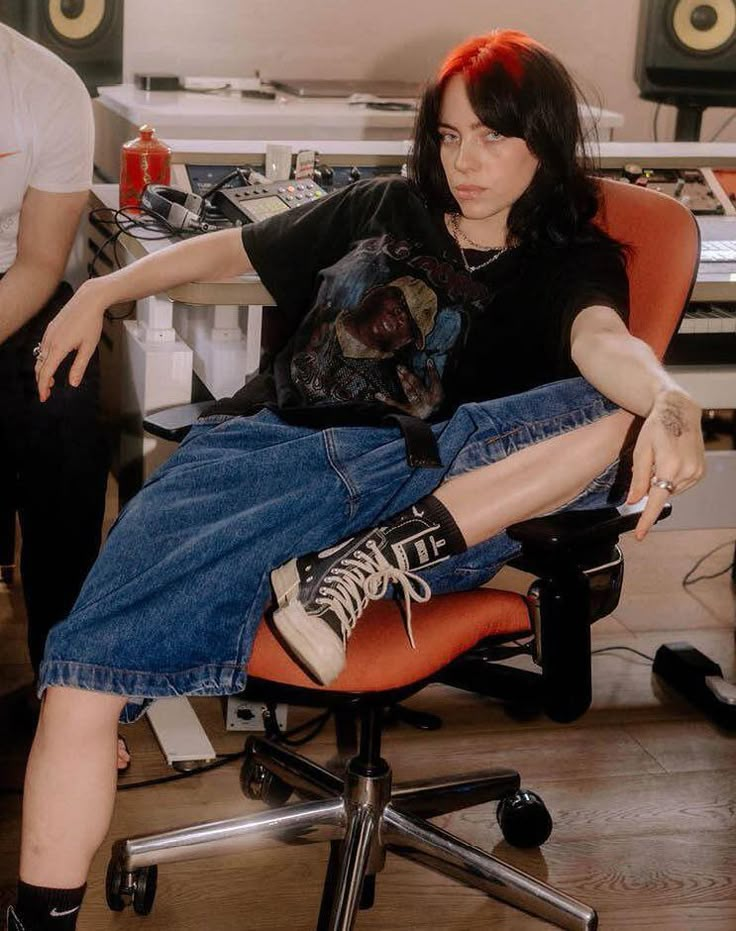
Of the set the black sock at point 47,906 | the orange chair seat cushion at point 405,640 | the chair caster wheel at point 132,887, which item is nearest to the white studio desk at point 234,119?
the orange chair seat cushion at point 405,640

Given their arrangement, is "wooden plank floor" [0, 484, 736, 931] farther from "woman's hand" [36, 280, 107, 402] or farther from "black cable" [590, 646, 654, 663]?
"woman's hand" [36, 280, 107, 402]

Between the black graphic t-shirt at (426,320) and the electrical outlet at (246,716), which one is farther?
the electrical outlet at (246,716)

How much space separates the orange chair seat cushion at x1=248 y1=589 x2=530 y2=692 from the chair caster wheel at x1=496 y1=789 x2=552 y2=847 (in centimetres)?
→ 45

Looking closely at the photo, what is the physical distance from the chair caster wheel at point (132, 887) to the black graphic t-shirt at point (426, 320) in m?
0.60

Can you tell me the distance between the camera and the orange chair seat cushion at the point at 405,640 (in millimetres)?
1468

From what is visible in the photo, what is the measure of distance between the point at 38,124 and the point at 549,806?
1307mm

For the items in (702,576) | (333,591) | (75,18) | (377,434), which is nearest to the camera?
(333,591)

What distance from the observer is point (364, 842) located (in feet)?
5.69

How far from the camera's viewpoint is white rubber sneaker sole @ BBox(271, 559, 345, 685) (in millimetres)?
1409

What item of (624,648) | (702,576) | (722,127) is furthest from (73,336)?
(722,127)

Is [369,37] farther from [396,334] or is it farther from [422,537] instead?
[422,537]

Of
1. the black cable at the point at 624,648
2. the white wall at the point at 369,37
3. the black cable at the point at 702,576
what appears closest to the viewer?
the black cable at the point at 624,648

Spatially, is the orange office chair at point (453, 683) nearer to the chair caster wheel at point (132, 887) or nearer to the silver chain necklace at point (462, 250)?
the chair caster wheel at point (132, 887)

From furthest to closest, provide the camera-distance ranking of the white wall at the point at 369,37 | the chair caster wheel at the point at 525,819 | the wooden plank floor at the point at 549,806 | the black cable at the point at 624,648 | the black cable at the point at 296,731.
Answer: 1. the white wall at the point at 369,37
2. the black cable at the point at 624,648
3. the black cable at the point at 296,731
4. the chair caster wheel at the point at 525,819
5. the wooden plank floor at the point at 549,806
